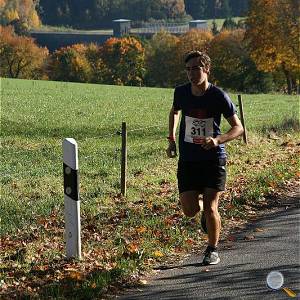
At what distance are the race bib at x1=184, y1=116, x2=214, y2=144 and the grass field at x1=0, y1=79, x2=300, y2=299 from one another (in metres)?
1.26

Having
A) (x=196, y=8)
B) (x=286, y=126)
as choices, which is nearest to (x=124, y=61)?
(x=286, y=126)

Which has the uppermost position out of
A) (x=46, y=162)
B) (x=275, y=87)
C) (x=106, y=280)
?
(x=106, y=280)

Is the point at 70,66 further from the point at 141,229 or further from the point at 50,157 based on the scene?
the point at 141,229

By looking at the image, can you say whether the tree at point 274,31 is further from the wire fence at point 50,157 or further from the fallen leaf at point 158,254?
the fallen leaf at point 158,254

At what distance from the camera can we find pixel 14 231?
7691mm

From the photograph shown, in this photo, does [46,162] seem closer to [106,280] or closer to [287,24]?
[106,280]

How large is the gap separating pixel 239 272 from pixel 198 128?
138 centimetres

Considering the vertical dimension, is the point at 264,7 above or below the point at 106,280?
above

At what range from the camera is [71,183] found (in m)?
5.91

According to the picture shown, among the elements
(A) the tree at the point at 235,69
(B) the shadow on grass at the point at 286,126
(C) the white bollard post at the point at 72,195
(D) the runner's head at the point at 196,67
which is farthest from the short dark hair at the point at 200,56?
(A) the tree at the point at 235,69

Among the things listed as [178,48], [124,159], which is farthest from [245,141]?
[178,48]

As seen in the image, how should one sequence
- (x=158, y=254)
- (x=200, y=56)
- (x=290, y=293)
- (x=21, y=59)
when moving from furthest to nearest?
(x=21, y=59) → (x=158, y=254) → (x=200, y=56) → (x=290, y=293)

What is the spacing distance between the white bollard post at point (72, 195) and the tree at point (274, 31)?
25.2m

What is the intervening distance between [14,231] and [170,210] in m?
2.11
